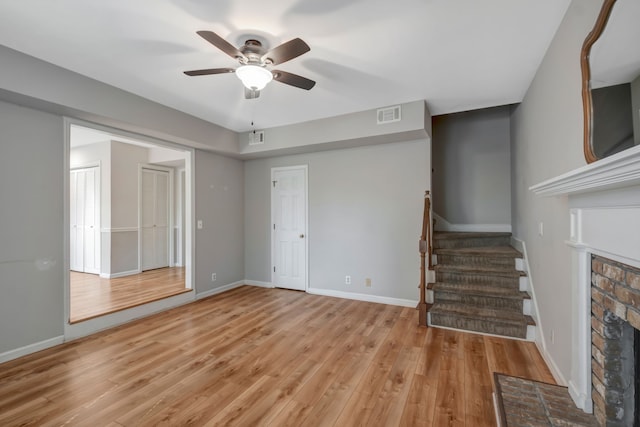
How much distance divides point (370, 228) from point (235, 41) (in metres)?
2.97

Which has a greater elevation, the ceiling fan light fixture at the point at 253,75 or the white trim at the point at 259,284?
the ceiling fan light fixture at the point at 253,75

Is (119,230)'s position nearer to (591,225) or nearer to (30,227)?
(30,227)

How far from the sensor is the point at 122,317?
3.55m

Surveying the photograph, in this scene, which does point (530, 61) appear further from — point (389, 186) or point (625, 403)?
point (625, 403)

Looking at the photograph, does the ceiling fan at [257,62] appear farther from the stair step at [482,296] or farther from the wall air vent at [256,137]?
the stair step at [482,296]

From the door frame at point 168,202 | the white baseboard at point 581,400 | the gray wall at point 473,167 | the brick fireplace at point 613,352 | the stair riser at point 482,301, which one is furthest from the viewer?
the door frame at point 168,202

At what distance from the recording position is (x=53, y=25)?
2117 millimetres

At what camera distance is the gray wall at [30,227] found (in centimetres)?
266

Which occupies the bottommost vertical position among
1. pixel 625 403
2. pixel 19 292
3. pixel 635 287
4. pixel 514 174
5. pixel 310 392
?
pixel 310 392

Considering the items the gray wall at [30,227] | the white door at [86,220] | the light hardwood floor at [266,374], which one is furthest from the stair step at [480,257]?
the white door at [86,220]

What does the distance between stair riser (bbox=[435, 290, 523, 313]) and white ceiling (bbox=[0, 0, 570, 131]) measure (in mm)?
2361

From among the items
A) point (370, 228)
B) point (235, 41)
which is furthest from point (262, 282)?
point (235, 41)

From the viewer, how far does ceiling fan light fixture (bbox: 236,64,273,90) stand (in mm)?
2236

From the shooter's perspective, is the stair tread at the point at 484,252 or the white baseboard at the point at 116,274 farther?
the white baseboard at the point at 116,274
